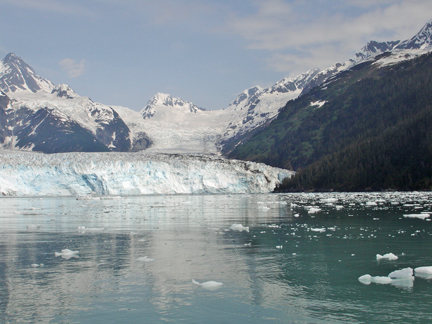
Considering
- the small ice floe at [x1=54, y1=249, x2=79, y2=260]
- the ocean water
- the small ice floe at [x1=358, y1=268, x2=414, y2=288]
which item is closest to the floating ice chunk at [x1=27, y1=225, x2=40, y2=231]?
the ocean water

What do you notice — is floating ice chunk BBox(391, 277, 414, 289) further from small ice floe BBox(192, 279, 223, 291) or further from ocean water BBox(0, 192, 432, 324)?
small ice floe BBox(192, 279, 223, 291)

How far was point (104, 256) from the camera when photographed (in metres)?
16.0

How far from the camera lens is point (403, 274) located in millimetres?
11805

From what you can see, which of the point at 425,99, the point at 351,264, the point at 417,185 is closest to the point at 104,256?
the point at 351,264

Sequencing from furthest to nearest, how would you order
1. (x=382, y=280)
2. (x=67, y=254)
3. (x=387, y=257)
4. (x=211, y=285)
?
1. (x=67, y=254)
2. (x=387, y=257)
3. (x=382, y=280)
4. (x=211, y=285)

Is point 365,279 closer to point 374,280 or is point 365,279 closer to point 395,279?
point 374,280

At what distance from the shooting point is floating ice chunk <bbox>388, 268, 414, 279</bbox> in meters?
11.8

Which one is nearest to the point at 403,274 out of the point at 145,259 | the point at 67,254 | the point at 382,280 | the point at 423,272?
the point at 382,280

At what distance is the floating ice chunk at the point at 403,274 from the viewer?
11.8 metres

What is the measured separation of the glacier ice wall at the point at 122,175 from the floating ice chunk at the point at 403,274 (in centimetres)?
8567

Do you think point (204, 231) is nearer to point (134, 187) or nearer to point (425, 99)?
point (134, 187)

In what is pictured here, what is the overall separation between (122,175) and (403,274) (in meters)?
87.6

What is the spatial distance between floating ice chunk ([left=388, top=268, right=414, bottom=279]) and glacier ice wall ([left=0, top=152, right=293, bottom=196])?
281ft

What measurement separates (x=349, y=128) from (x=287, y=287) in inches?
7852
